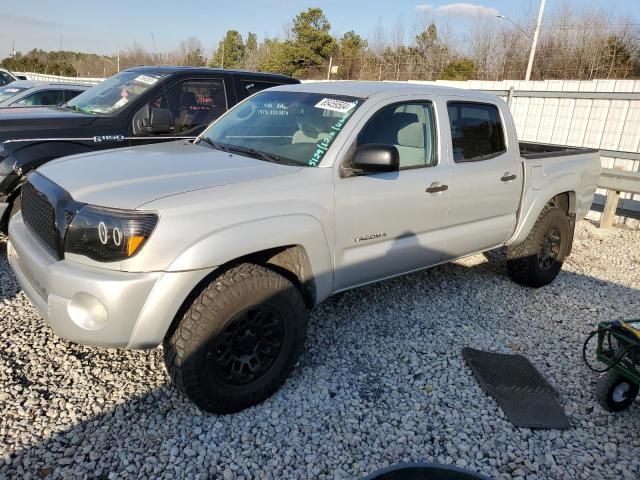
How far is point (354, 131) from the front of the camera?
3.35m

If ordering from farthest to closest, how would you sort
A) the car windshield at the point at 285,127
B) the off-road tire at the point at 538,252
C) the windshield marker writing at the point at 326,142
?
1. the off-road tire at the point at 538,252
2. the car windshield at the point at 285,127
3. the windshield marker writing at the point at 326,142

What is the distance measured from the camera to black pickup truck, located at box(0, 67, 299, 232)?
15.1ft

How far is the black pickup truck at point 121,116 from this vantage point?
181 inches

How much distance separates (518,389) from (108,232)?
2750mm

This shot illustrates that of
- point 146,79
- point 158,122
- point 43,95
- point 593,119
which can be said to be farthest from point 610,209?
point 43,95

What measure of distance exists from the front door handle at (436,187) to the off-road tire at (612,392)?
1633mm

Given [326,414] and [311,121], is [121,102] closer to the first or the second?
[311,121]

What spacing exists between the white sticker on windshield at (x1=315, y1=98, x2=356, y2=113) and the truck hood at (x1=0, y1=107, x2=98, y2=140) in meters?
2.69

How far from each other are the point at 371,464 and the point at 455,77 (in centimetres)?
2750

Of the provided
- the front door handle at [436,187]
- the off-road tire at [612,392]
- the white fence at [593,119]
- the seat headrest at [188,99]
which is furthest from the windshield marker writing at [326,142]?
the white fence at [593,119]

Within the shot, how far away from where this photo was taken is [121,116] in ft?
17.1

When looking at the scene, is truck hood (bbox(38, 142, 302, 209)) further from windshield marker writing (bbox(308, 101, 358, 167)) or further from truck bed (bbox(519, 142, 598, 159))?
truck bed (bbox(519, 142, 598, 159))

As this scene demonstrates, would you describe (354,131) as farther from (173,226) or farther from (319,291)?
(173,226)

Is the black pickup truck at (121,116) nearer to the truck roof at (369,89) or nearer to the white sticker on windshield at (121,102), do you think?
the white sticker on windshield at (121,102)
